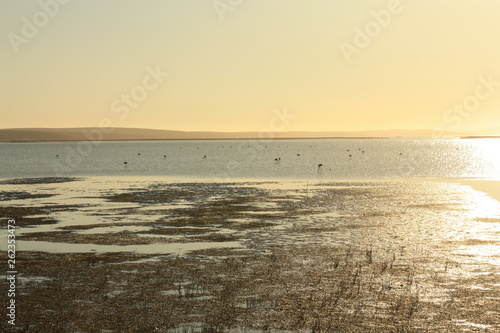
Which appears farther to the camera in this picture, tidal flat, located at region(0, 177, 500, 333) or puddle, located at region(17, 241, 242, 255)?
puddle, located at region(17, 241, 242, 255)

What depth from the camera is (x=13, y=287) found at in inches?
787

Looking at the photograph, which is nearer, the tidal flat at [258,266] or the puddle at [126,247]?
the tidal flat at [258,266]

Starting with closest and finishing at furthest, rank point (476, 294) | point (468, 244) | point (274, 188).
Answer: point (476, 294) < point (468, 244) < point (274, 188)

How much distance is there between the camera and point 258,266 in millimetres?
23109

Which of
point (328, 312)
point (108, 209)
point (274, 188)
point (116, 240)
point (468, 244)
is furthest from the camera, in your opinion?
point (274, 188)

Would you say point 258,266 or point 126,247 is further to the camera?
point 126,247

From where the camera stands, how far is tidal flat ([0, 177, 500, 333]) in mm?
16656

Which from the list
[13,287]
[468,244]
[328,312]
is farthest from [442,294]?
[13,287]

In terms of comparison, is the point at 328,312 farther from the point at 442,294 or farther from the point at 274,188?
the point at 274,188

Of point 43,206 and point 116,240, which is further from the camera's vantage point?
point 43,206

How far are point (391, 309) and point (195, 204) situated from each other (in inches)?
1180

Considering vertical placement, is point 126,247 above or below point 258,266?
above

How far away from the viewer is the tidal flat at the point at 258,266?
1666 cm

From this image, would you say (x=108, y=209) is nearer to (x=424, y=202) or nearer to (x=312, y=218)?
(x=312, y=218)
